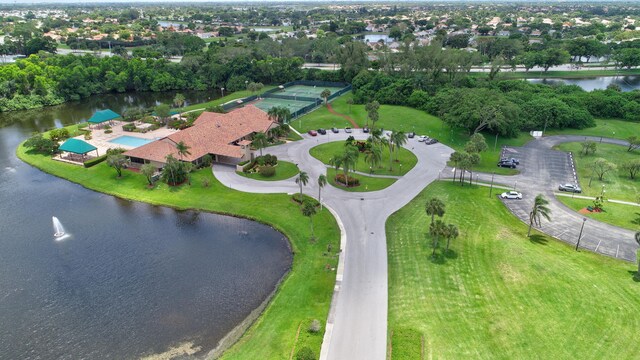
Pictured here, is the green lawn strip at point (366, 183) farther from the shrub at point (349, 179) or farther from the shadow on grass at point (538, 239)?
the shadow on grass at point (538, 239)

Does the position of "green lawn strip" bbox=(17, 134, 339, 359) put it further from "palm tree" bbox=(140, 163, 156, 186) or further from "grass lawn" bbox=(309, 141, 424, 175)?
"grass lawn" bbox=(309, 141, 424, 175)

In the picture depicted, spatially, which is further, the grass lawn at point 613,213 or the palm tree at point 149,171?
the palm tree at point 149,171

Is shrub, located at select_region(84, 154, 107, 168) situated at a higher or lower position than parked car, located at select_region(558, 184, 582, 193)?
higher

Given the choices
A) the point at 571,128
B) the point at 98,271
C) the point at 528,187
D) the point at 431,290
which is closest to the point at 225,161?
the point at 98,271

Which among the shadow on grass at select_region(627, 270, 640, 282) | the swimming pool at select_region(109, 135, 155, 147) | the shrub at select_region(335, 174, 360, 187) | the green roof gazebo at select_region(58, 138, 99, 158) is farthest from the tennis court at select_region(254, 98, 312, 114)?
the shadow on grass at select_region(627, 270, 640, 282)

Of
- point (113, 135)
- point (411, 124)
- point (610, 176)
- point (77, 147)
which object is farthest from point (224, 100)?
point (610, 176)

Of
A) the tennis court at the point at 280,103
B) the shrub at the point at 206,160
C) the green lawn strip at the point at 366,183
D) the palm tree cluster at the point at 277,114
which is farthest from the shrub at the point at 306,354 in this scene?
the tennis court at the point at 280,103
